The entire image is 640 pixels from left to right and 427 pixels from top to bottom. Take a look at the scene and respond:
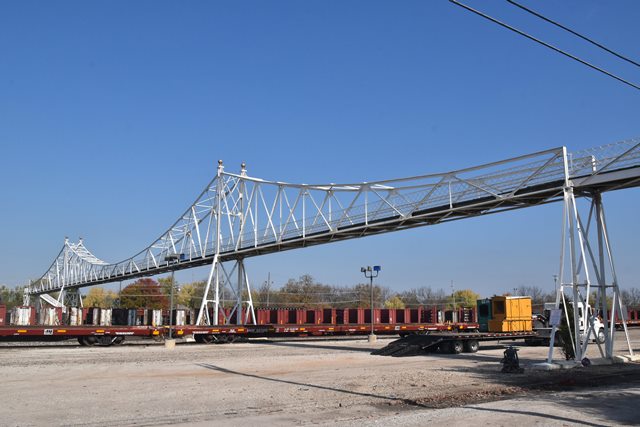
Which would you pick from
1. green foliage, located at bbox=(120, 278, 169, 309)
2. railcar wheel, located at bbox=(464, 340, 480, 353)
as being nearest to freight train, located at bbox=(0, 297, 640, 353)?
railcar wheel, located at bbox=(464, 340, 480, 353)

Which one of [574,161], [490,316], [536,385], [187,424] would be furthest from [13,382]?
[490,316]

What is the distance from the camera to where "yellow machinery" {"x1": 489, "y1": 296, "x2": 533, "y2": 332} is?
33281mm

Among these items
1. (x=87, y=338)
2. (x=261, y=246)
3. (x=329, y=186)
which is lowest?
(x=87, y=338)

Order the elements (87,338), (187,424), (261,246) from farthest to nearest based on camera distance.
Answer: (261,246) < (87,338) < (187,424)

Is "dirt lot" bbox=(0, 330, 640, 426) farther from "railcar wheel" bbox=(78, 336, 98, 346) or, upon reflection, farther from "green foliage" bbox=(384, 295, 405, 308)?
"green foliage" bbox=(384, 295, 405, 308)

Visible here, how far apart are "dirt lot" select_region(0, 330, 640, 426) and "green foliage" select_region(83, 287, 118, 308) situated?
149796mm

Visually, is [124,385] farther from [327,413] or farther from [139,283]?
[139,283]

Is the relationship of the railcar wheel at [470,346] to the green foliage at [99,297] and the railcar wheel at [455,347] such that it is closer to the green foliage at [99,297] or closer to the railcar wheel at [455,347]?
the railcar wheel at [455,347]

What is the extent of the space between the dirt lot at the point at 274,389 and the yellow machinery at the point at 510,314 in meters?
7.90

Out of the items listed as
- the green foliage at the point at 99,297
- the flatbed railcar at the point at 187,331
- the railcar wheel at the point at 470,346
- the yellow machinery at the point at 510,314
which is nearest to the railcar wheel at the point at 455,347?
the railcar wheel at the point at 470,346

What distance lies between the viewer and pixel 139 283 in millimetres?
122375

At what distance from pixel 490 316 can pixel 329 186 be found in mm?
19158

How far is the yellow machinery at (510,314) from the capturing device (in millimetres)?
33281

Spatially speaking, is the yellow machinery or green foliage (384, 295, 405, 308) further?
green foliage (384, 295, 405, 308)
